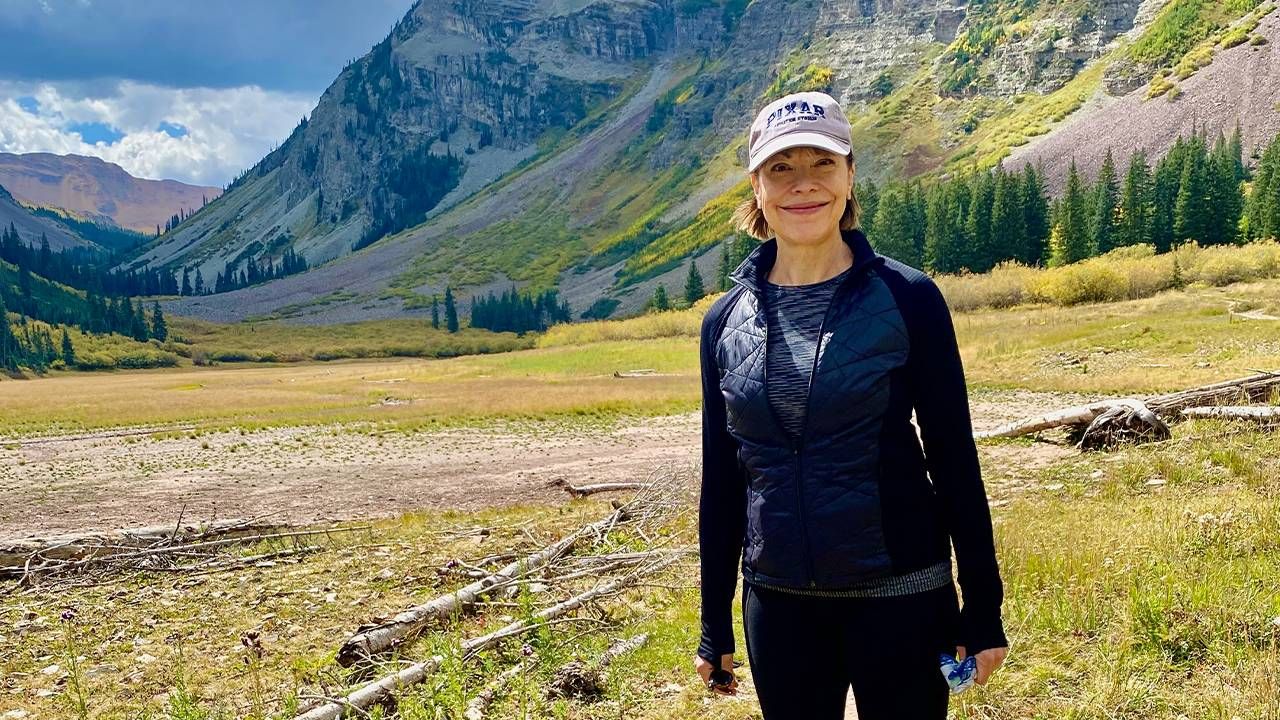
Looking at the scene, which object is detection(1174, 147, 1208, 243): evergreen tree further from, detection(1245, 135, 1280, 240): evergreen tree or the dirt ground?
the dirt ground

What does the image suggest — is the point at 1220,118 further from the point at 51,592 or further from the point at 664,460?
the point at 51,592

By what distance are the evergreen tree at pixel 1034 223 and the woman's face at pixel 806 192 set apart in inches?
3830

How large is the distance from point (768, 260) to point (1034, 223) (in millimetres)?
98932

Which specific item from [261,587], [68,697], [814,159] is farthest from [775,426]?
[261,587]

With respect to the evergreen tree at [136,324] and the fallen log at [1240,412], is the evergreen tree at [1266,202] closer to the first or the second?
the fallen log at [1240,412]

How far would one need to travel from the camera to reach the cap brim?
2850 millimetres

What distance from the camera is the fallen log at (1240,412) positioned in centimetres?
1188

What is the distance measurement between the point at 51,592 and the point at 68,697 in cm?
445

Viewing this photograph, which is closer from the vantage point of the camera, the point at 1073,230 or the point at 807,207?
the point at 807,207

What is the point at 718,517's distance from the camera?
3.27m

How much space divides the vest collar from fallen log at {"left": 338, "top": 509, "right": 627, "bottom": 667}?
5.34m

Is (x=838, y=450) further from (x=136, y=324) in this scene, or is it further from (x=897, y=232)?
(x=136, y=324)

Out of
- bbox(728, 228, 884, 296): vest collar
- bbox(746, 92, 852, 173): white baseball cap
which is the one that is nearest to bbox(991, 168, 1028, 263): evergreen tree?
bbox(728, 228, 884, 296): vest collar

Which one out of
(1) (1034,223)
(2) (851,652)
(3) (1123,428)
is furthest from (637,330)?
(2) (851,652)
